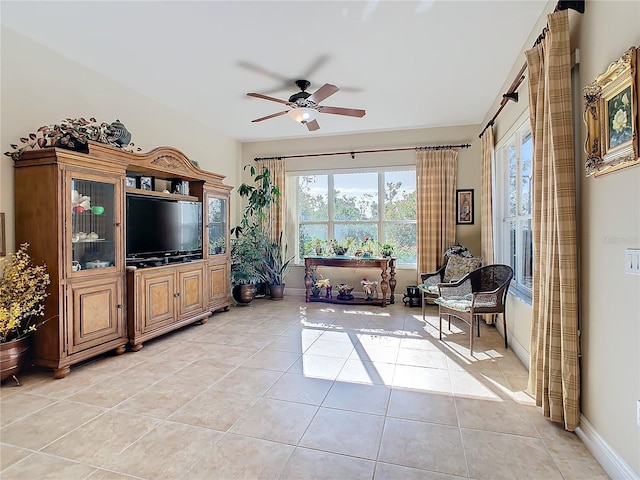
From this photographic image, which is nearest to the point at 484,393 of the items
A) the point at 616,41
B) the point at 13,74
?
the point at 616,41

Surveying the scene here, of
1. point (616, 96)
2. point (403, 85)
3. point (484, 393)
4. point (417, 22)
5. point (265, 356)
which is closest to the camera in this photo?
point (616, 96)

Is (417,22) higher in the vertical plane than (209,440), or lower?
higher

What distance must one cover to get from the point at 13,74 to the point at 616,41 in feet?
13.9

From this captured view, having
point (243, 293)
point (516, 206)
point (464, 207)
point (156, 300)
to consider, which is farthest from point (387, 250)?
point (156, 300)

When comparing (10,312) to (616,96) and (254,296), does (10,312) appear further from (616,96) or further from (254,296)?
(616,96)

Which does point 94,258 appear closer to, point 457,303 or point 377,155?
point 457,303

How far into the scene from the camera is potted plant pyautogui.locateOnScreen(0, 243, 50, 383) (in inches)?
102

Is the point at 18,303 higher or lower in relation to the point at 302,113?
lower

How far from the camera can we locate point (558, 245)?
2006 mm

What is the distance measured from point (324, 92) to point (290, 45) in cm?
52

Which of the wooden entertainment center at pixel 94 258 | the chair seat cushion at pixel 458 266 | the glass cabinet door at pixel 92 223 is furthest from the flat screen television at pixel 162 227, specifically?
the chair seat cushion at pixel 458 266

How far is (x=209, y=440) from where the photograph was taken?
78.0 inches

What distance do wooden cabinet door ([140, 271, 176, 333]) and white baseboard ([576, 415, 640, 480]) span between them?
3639 millimetres

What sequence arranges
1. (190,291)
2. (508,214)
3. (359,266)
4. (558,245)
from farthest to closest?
1. (359,266)
2. (190,291)
3. (508,214)
4. (558,245)
